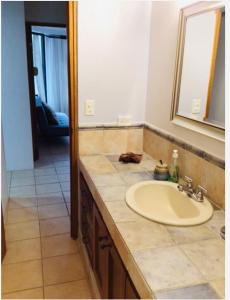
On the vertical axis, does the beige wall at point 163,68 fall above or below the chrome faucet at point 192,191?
above

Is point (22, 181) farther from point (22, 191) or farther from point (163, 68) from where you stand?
point (163, 68)

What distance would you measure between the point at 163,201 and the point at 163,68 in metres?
0.93

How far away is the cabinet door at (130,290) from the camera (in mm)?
974

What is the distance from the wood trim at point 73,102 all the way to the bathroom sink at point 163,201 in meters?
0.78

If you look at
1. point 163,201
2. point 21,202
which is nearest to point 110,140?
point 163,201

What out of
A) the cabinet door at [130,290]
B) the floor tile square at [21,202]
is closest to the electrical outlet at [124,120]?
the cabinet door at [130,290]

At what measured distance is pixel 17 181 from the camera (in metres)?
3.65

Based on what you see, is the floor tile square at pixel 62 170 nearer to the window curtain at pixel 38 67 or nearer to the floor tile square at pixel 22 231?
the floor tile square at pixel 22 231

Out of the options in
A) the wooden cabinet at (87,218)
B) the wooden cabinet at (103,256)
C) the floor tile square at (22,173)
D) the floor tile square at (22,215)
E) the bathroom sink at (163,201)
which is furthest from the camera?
the floor tile square at (22,173)
